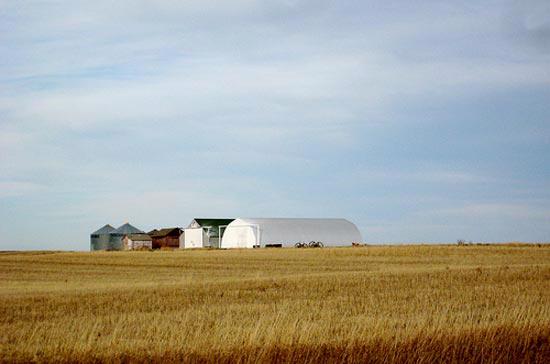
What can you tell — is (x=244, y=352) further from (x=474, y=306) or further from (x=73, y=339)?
(x=474, y=306)

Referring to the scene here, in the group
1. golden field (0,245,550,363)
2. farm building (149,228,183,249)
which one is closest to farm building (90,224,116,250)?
farm building (149,228,183,249)

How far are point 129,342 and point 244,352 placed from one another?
294 centimetres

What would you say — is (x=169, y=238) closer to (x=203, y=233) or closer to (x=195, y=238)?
(x=195, y=238)

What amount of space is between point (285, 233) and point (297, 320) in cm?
8008

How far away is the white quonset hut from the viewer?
314 ft

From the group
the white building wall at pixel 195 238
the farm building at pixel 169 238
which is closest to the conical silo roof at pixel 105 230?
the farm building at pixel 169 238

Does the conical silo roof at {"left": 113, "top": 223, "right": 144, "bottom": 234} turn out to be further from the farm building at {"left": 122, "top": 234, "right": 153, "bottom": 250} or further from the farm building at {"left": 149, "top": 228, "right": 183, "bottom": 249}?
the farm building at {"left": 149, "top": 228, "right": 183, "bottom": 249}

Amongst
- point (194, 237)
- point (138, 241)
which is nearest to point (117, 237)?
point (138, 241)

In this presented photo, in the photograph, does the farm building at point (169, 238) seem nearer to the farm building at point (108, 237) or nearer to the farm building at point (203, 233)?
the farm building at point (203, 233)

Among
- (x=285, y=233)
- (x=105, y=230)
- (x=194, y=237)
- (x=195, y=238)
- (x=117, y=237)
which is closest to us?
(x=285, y=233)

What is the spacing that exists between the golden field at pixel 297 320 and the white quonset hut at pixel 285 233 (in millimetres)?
54310

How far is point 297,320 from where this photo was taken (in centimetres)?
1656

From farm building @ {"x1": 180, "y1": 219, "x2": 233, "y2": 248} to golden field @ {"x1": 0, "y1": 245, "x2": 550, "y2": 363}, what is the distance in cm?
6473

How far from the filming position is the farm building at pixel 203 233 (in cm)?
10669
